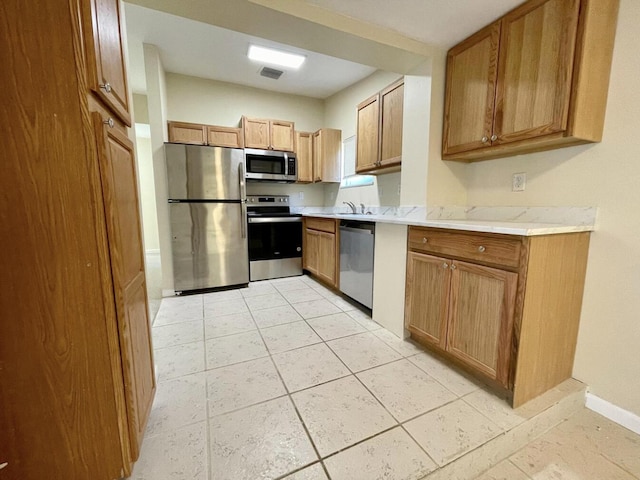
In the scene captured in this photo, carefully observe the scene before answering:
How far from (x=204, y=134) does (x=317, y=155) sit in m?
1.54

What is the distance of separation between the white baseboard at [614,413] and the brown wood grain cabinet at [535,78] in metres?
1.36

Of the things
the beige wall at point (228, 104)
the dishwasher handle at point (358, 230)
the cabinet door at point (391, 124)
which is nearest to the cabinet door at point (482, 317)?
the dishwasher handle at point (358, 230)

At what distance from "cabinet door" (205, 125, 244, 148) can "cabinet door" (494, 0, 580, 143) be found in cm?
292

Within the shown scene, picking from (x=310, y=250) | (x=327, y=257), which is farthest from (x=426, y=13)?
(x=310, y=250)

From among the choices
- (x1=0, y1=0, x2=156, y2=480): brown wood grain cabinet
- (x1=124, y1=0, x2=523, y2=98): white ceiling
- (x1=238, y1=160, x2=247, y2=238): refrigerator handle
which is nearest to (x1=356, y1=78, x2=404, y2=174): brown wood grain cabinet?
(x1=124, y1=0, x2=523, y2=98): white ceiling

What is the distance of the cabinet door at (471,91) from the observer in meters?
1.68

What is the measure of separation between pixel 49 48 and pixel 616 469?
8.13 ft

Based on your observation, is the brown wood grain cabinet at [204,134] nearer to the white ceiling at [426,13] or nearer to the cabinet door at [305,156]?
the cabinet door at [305,156]

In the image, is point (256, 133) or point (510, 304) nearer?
point (510, 304)

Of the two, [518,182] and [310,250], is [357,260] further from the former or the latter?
[518,182]

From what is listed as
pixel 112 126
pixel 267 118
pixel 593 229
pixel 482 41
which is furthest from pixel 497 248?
pixel 267 118

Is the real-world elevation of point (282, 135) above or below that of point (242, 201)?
above

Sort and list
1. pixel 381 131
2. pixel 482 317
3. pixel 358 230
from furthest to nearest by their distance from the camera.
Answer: pixel 381 131
pixel 358 230
pixel 482 317

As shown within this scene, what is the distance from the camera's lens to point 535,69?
1.45 metres
